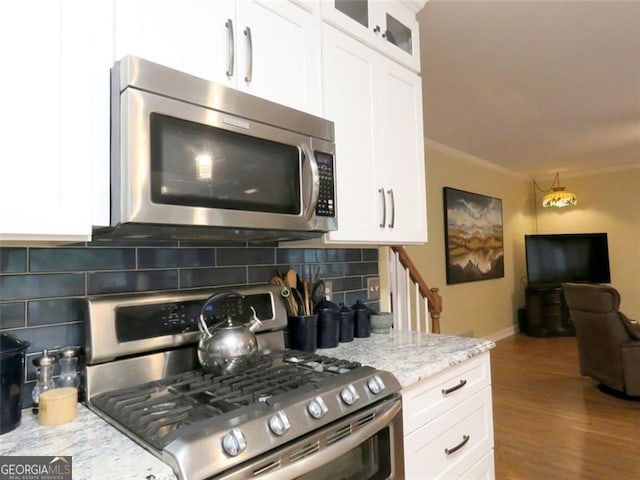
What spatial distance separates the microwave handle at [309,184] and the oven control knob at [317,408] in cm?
59

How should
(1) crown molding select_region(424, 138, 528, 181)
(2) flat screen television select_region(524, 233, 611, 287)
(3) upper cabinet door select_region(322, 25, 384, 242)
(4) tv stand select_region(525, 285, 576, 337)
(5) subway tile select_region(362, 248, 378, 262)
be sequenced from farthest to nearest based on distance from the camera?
(2) flat screen television select_region(524, 233, 611, 287), (4) tv stand select_region(525, 285, 576, 337), (1) crown molding select_region(424, 138, 528, 181), (5) subway tile select_region(362, 248, 378, 262), (3) upper cabinet door select_region(322, 25, 384, 242)

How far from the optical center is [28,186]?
0.89 m

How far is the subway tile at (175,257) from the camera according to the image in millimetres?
1355

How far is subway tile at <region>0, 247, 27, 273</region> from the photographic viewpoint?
108cm

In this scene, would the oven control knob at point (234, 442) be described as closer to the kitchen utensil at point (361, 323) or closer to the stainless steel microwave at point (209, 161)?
the stainless steel microwave at point (209, 161)

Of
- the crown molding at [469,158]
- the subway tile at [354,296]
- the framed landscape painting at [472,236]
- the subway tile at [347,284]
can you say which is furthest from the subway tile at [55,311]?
the framed landscape painting at [472,236]

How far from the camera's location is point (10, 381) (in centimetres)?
95

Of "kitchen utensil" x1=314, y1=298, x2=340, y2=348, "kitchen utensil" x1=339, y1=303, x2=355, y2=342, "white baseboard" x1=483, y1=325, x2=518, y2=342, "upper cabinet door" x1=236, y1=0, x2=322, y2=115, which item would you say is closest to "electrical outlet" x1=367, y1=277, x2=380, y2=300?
"kitchen utensil" x1=339, y1=303, x2=355, y2=342

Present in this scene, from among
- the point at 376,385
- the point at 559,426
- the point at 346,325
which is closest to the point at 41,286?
the point at 376,385

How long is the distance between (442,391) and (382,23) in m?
1.54

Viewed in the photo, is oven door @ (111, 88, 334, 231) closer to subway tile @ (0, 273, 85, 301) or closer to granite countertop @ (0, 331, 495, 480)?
subway tile @ (0, 273, 85, 301)

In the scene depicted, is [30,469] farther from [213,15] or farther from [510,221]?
[510,221]

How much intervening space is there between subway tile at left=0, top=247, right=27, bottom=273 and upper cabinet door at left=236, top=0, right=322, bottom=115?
2.52 ft

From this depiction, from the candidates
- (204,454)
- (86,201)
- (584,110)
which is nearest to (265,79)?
(86,201)
